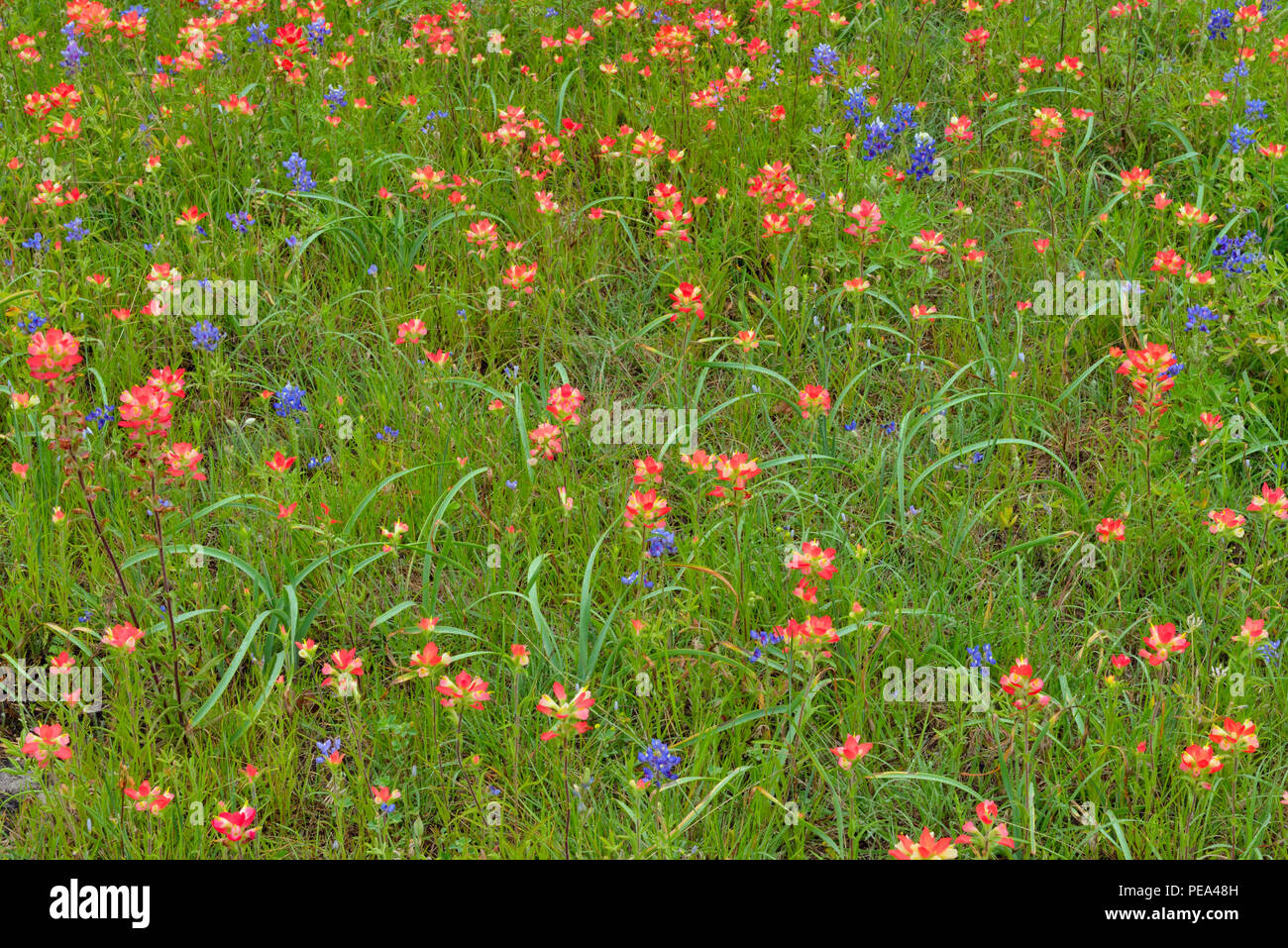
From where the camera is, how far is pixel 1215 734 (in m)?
2.73

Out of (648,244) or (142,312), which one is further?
(648,244)

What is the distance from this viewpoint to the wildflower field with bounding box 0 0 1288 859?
302 centimetres

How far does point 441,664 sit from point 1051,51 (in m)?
4.24

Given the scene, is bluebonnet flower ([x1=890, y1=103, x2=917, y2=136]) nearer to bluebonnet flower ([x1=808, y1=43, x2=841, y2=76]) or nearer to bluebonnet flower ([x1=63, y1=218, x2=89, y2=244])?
bluebonnet flower ([x1=808, y1=43, x2=841, y2=76])

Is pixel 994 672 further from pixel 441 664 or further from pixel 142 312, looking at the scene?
pixel 142 312

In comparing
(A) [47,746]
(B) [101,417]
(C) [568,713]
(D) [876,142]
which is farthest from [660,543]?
(D) [876,142]

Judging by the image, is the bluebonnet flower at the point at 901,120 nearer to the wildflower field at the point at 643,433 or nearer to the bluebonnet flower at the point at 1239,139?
the wildflower field at the point at 643,433

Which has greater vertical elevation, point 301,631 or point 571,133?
point 571,133

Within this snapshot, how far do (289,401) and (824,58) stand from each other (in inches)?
108

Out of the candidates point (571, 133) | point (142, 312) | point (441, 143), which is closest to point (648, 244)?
point (571, 133)

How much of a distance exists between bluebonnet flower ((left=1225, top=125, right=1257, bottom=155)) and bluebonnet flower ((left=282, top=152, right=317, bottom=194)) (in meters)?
3.64

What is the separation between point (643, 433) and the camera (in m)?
3.97

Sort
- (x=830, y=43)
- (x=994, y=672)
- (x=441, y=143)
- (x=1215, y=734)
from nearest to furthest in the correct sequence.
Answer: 1. (x=1215, y=734)
2. (x=994, y=672)
3. (x=441, y=143)
4. (x=830, y=43)

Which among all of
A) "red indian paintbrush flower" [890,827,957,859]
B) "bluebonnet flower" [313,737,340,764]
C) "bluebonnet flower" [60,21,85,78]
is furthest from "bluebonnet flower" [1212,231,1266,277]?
"bluebonnet flower" [60,21,85,78]
